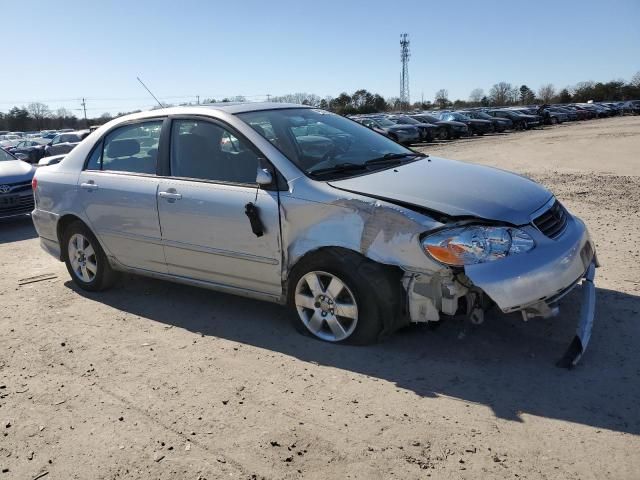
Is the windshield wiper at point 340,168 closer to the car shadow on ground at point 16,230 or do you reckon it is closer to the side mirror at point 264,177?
the side mirror at point 264,177

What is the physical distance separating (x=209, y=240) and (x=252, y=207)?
1.76ft

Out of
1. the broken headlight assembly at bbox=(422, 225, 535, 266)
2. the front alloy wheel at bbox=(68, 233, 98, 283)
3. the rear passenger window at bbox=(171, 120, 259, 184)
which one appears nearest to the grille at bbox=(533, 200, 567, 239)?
the broken headlight assembly at bbox=(422, 225, 535, 266)

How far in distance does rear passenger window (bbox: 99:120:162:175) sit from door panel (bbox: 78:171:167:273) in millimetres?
86

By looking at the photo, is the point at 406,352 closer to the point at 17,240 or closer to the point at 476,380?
the point at 476,380

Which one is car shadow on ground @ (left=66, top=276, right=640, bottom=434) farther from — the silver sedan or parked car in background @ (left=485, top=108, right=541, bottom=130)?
parked car in background @ (left=485, top=108, right=541, bottom=130)

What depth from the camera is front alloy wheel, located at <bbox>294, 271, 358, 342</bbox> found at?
152 inches

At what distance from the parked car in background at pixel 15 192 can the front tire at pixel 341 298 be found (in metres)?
7.19

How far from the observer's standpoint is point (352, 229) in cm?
376

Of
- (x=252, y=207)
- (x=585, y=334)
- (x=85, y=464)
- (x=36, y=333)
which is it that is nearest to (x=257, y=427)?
(x=85, y=464)

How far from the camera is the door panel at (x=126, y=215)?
480 centimetres

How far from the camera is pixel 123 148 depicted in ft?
17.0

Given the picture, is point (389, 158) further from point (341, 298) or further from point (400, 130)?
point (400, 130)

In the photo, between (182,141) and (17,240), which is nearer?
(182,141)

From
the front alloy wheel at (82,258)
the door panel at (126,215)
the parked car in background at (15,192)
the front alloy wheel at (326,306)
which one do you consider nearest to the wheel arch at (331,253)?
the front alloy wheel at (326,306)
